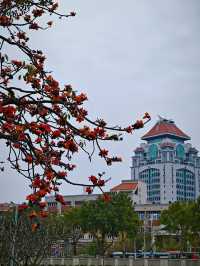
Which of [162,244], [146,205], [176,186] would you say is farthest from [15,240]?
[176,186]

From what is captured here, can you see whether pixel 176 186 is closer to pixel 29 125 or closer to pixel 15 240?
pixel 15 240

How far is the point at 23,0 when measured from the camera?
6449mm

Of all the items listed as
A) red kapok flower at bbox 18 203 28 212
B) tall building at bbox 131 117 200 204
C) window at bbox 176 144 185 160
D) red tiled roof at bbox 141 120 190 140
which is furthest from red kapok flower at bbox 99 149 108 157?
window at bbox 176 144 185 160

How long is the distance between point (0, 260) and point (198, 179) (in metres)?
137

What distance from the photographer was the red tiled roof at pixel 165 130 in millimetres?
145250

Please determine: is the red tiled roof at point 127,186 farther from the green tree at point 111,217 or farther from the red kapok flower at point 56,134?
the red kapok flower at point 56,134

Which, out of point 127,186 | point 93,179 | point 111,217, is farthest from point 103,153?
point 127,186

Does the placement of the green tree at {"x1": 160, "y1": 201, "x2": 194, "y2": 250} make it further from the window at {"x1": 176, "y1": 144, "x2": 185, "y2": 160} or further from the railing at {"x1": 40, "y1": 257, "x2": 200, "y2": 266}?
the window at {"x1": 176, "y1": 144, "x2": 185, "y2": 160}

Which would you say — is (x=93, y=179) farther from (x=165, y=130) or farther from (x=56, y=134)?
(x=165, y=130)

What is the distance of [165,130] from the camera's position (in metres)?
145

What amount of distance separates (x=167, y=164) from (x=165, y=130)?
976cm

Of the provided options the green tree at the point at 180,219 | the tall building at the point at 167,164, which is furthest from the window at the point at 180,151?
the green tree at the point at 180,219

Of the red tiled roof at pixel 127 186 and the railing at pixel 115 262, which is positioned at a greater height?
the red tiled roof at pixel 127 186

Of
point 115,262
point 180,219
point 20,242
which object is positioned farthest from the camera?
point 180,219
